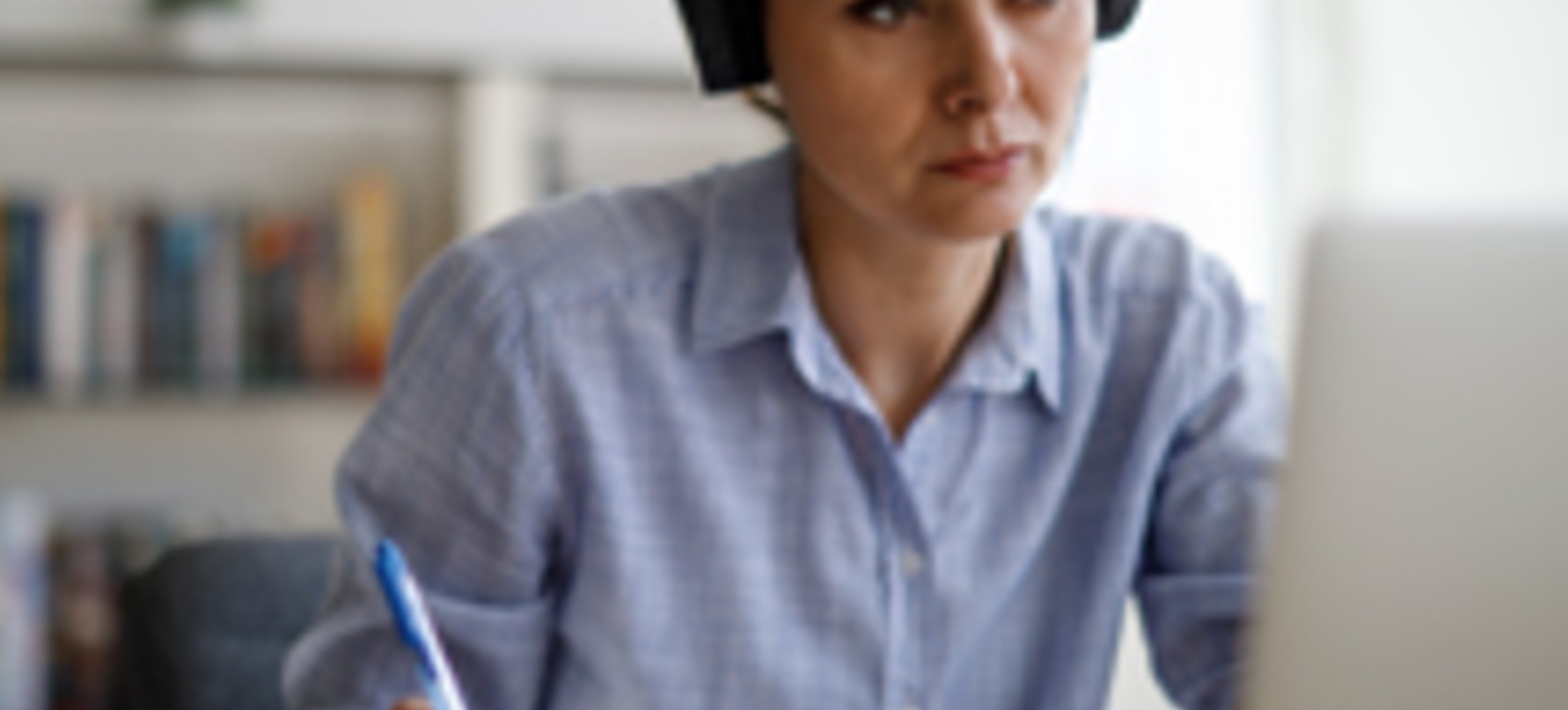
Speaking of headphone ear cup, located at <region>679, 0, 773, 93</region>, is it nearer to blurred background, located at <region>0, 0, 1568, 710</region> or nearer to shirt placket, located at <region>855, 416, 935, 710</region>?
shirt placket, located at <region>855, 416, 935, 710</region>

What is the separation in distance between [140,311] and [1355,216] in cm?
216

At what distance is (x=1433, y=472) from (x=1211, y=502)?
57 centimetres

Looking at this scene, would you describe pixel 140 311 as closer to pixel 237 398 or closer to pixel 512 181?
pixel 237 398

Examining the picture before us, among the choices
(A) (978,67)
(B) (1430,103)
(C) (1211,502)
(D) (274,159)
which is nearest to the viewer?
(B) (1430,103)

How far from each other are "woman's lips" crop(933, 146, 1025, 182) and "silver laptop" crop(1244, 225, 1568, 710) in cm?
45

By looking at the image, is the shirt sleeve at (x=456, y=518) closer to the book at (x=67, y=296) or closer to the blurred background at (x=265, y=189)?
the blurred background at (x=265, y=189)

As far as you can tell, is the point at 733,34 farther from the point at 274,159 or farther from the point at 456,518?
the point at 274,159

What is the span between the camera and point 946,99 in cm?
92

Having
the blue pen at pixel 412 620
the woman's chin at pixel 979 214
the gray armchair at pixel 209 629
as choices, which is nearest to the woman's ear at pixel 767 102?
the woman's chin at pixel 979 214

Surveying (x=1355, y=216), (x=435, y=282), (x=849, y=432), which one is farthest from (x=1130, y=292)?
(x=1355, y=216)

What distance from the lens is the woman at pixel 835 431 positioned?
944 mm

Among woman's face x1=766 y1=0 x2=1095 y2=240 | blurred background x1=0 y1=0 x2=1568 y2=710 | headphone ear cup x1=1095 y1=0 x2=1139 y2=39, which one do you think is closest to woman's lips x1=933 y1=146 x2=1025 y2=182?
woman's face x1=766 y1=0 x2=1095 y2=240

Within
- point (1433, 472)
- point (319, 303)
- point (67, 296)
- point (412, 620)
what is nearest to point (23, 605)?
point (67, 296)

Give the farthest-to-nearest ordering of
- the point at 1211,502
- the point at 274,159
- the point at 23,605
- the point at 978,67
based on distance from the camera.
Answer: the point at 274,159 < the point at 23,605 < the point at 1211,502 < the point at 978,67
